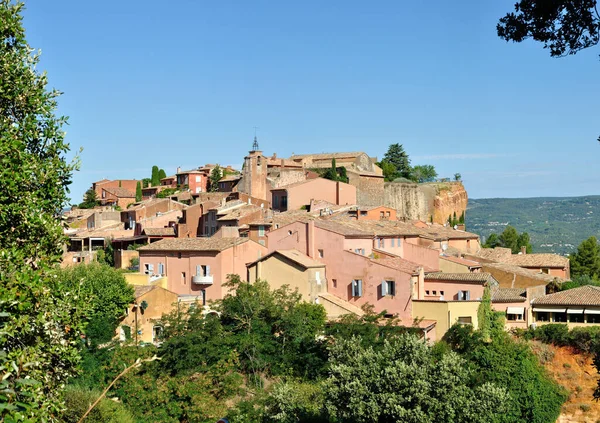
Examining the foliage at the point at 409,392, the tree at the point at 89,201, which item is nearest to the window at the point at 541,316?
the foliage at the point at 409,392

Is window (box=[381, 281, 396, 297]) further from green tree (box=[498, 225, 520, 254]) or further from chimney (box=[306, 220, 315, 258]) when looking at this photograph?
green tree (box=[498, 225, 520, 254])

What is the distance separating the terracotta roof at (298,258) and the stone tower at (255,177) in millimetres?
18973

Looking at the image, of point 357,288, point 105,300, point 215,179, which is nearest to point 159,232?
point 215,179

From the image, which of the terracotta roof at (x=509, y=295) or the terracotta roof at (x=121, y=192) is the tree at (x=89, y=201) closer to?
the terracotta roof at (x=121, y=192)

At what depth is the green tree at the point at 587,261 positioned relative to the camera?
5159 centimetres

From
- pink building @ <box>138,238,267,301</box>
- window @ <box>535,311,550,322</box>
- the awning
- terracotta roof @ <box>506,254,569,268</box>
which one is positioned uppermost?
pink building @ <box>138,238,267,301</box>

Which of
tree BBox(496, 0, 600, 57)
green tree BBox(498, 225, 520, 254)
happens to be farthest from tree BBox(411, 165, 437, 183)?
tree BBox(496, 0, 600, 57)

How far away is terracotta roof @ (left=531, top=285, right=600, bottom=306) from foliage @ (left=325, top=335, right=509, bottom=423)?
16.3 m

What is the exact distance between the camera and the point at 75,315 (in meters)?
9.62

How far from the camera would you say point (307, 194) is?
162 ft

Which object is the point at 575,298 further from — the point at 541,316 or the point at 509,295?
the point at 509,295

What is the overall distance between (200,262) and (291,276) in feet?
17.7

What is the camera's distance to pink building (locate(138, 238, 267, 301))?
3509 centimetres

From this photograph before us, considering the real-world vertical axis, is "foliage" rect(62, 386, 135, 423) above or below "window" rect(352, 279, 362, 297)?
below
